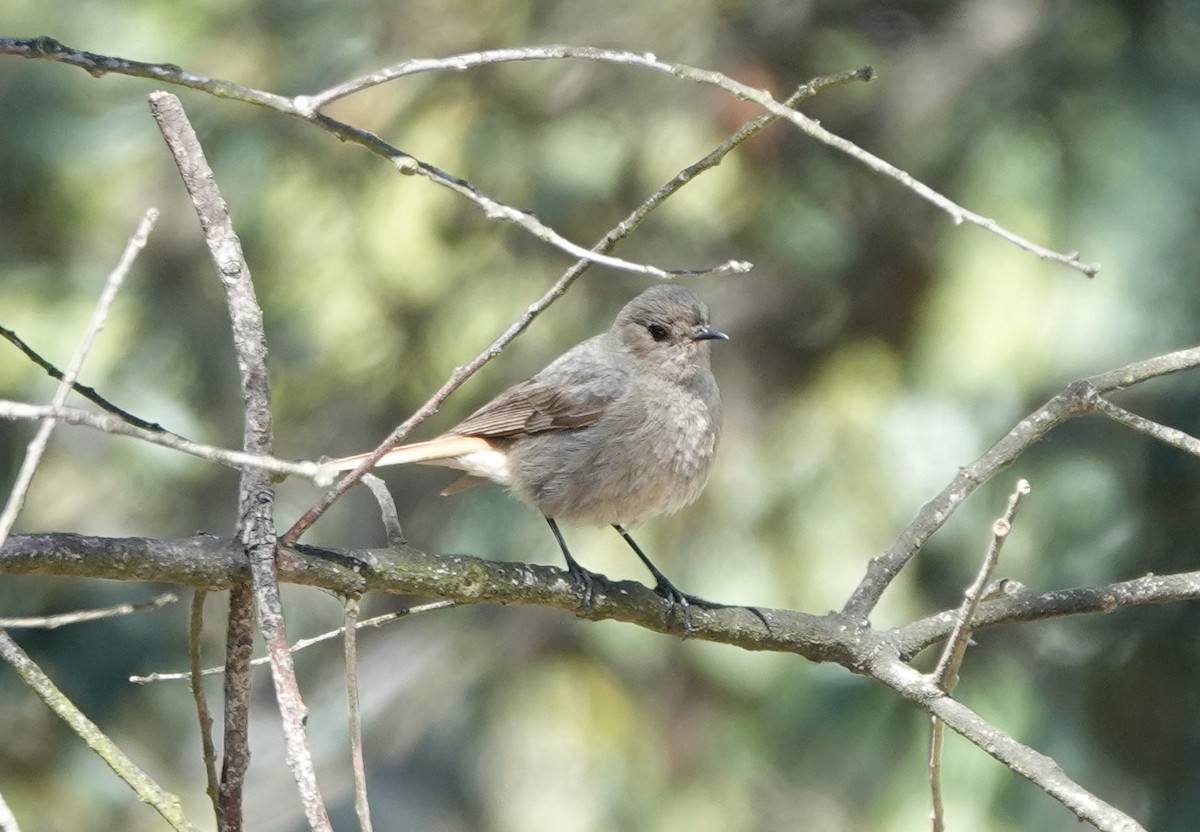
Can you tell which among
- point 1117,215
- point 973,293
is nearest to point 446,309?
point 973,293

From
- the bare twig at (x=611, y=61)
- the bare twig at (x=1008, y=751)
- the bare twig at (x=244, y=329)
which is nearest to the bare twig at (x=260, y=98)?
the bare twig at (x=611, y=61)

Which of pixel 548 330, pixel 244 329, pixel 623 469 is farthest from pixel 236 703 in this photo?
pixel 548 330

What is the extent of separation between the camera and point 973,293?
5152 millimetres

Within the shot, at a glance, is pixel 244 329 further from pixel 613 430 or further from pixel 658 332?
pixel 658 332

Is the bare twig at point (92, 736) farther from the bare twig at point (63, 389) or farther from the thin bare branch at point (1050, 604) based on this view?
the thin bare branch at point (1050, 604)

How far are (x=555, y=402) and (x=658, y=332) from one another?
446 millimetres

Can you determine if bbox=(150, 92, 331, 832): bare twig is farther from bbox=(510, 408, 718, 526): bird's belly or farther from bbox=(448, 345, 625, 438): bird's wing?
bbox=(448, 345, 625, 438): bird's wing

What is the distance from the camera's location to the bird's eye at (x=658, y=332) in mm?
4902

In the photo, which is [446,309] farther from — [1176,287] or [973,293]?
[1176,287]

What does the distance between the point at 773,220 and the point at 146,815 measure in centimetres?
344

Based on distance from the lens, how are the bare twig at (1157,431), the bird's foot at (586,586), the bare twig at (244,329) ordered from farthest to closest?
the bird's foot at (586,586), the bare twig at (1157,431), the bare twig at (244,329)

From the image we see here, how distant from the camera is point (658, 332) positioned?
16.1ft

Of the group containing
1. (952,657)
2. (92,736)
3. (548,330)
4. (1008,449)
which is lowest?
(92,736)

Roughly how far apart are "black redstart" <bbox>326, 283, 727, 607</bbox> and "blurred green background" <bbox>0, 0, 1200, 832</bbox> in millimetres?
878
